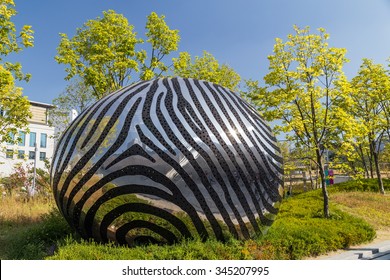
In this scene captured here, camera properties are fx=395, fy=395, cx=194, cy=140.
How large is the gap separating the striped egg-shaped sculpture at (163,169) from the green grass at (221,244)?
250 mm

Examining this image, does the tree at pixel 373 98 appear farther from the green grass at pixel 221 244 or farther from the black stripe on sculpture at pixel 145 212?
the black stripe on sculpture at pixel 145 212

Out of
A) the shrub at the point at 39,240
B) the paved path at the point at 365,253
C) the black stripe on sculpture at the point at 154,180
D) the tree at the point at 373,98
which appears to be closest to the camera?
the black stripe on sculpture at the point at 154,180

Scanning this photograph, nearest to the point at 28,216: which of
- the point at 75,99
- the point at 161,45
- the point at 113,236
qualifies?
the point at 113,236

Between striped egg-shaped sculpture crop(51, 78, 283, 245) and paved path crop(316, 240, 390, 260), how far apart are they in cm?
352

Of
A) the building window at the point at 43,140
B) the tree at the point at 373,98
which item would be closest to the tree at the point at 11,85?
the tree at the point at 373,98

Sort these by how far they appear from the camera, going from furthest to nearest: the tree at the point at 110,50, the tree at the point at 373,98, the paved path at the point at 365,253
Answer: the tree at the point at 373,98 < the tree at the point at 110,50 < the paved path at the point at 365,253

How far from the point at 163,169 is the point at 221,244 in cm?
193

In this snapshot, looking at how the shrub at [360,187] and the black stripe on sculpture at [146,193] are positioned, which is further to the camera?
the shrub at [360,187]

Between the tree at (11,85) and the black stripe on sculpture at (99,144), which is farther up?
the tree at (11,85)

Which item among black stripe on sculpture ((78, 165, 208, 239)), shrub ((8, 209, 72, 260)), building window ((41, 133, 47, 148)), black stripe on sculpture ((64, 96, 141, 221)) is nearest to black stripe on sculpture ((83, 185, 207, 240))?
black stripe on sculpture ((78, 165, 208, 239))

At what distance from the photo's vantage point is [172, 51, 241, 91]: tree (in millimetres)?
20922

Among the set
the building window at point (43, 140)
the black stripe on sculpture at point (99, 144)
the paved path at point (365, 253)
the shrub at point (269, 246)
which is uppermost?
the building window at point (43, 140)

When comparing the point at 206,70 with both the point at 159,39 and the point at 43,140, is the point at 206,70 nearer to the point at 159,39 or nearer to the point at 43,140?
the point at 159,39

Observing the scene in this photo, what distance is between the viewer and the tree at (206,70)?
824 inches
